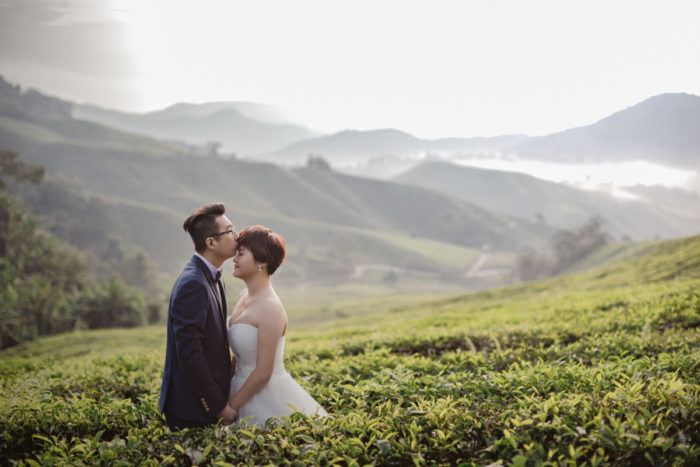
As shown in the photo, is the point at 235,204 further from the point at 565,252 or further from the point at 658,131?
the point at 658,131

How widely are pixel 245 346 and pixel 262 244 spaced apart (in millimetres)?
1135

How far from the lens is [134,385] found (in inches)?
286

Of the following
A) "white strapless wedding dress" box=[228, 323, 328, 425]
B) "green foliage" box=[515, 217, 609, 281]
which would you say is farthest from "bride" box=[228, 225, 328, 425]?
"green foliage" box=[515, 217, 609, 281]

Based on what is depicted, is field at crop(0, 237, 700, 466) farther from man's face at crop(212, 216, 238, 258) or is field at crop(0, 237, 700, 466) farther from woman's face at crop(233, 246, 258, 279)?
man's face at crop(212, 216, 238, 258)

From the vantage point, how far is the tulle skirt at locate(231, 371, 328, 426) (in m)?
4.59

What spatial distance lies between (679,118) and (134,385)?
13.4 metres

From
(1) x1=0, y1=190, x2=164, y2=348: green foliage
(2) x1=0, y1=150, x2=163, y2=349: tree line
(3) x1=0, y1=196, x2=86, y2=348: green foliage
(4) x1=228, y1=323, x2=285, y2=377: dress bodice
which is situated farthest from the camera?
(2) x1=0, y1=150, x2=163, y2=349: tree line

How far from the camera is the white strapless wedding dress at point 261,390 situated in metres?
4.56

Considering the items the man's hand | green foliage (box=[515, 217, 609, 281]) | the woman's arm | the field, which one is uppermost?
the woman's arm

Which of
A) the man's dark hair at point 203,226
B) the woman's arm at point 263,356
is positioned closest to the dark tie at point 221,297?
the man's dark hair at point 203,226

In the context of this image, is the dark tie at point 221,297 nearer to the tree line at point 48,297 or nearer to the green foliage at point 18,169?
the tree line at point 48,297

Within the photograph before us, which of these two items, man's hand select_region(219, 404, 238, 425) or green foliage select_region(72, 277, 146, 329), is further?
green foliage select_region(72, 277, 146, 329)

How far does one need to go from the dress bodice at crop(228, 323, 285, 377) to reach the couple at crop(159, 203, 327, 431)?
0.04 feet

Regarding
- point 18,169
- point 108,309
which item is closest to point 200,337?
point 108,309
